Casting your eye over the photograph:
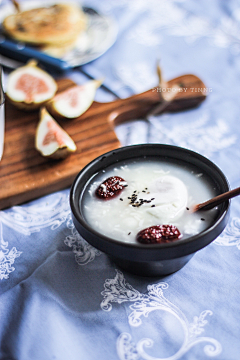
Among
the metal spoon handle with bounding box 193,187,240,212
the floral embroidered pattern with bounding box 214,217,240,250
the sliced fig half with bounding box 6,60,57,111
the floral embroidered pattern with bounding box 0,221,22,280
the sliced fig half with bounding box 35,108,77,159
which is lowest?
the floral embroidered pattern with bounding box 0,221,22,280

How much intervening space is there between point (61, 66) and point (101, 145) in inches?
24.6

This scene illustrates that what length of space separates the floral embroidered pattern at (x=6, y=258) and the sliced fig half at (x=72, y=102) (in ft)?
2.12

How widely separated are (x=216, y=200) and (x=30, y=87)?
112 centimetres

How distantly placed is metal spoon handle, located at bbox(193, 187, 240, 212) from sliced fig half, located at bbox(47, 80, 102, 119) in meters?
0.81

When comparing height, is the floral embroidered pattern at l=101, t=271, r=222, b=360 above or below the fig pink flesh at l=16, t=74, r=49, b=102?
above

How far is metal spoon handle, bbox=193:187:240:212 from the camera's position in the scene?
91cm

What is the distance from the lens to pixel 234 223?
1.20m

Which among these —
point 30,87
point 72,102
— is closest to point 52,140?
point 72,102

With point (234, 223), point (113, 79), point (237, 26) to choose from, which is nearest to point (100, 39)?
point (113, 79)

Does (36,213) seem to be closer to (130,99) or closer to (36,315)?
(36,315)

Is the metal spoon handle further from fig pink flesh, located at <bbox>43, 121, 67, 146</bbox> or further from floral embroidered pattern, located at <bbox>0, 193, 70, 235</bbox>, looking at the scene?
fig pink flesh, located at <bbox>43, 121, 67, 146</bbox>

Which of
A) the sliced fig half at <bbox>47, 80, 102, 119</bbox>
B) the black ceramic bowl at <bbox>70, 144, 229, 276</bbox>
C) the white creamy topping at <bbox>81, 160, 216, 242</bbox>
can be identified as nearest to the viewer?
the black ceramic bowl at <bbox>70, 144, 229, 276</bbox>

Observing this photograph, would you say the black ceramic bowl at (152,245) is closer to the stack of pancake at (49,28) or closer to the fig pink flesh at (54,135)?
the fig pink flesh at (54,135)

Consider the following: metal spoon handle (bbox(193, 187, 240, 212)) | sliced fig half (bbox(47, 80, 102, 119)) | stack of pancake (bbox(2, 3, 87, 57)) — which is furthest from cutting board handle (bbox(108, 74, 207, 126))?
metal spoon handle (bbox(193, 187, 240, 212))
